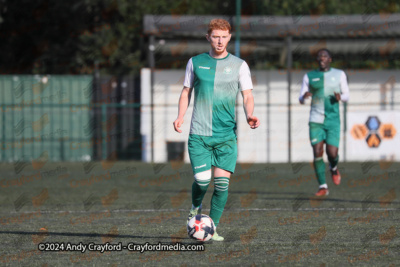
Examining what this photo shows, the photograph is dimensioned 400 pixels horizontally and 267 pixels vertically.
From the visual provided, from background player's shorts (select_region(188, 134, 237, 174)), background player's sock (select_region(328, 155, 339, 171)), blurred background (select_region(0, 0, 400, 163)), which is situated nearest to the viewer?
background player's shorts (select_region(188, 134, 237, 174))

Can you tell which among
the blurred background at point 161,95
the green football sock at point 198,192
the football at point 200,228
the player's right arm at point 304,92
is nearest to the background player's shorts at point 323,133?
the player's right arm at point 304,92

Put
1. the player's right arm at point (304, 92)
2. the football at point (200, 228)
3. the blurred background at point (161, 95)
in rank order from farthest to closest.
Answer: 1. the blurred background at point (161, 95)
2. the player's right arm at point (304, 92)
3. the football at point (200, 228)

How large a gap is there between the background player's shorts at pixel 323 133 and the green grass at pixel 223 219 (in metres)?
0.86

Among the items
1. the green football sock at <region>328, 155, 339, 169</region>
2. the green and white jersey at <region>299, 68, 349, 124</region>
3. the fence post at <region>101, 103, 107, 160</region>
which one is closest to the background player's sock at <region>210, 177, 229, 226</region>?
the green and white jersey at <region>299, 68, 349, 124</region>

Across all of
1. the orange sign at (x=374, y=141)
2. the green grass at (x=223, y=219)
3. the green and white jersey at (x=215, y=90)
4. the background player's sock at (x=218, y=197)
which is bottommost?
the orange sign at (x=374, y=141)

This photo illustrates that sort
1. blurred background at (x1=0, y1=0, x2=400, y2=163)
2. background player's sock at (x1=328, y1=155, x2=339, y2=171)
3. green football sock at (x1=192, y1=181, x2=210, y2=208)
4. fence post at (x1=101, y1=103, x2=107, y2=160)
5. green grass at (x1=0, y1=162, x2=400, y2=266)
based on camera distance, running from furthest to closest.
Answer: fence post at (x1=101, y1=103, x2=107, y2=160), blurred background at (x1=0, y1=0, x2=400, y2=163), background player's sock at (x1=328, y1=155, x2=339, y2=171), green football sock at (x1=192, y1=181, x2=210, y2=208), green grass at (x1=0, y1=162, x2=400, y2=266)

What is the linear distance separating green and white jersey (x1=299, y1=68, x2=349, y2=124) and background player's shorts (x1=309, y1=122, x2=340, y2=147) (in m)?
0.08

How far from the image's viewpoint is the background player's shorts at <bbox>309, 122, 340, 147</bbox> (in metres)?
12.9

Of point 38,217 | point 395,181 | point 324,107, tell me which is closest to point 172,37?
point 395,181

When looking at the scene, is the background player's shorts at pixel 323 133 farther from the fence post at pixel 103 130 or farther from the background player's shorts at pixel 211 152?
the fence post at pixel 103 130

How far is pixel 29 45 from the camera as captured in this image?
1246 inches

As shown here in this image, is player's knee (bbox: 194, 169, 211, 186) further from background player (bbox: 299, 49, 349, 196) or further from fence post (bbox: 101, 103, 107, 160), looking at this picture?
fence post (bbox: 101, 103, 107, 160)

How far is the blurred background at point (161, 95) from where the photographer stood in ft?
84.5

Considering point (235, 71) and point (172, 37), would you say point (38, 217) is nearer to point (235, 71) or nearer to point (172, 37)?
point (235, 71)
